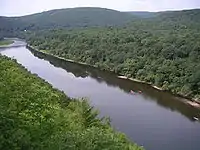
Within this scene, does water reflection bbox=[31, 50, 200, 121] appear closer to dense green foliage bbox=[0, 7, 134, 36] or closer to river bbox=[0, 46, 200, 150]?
river bbox=[0, 46, 200, 150]

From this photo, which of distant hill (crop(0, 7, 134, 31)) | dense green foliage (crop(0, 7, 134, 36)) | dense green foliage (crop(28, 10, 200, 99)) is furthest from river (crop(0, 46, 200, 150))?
distant hill (crop(0, 7, 134, 31))

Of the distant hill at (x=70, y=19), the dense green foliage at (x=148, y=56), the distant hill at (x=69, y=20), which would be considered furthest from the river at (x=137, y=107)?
the distant hill at (x=70, y=19)

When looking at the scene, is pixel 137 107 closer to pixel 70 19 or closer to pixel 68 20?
pixel 68 20

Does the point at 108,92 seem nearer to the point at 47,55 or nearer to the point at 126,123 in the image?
the point at 126,123

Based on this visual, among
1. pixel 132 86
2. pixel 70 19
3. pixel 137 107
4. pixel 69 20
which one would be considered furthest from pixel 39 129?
pixel 70 19

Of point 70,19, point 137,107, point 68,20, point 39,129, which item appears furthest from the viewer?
point 70,19

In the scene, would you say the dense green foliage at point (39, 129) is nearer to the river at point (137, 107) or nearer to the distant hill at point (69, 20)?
the river at point (137, 107)

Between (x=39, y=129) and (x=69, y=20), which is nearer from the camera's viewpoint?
(x=39, y=129)
